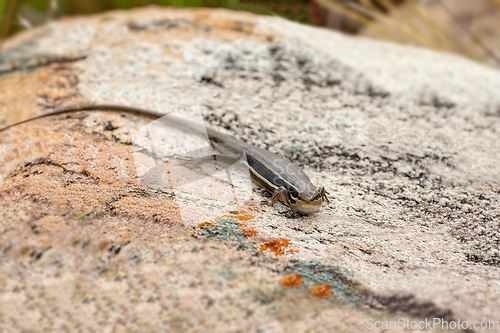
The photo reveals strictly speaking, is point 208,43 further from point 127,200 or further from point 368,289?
point 368,289

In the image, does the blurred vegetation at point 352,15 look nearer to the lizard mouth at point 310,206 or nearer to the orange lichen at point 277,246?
the lizard mouth at point 310,206

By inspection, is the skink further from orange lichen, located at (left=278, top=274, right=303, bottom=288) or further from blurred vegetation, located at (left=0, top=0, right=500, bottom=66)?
blurred vegetation, located at (left=0, top=0, right=500, bottom=66)

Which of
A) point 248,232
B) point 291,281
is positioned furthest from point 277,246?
point 291,281

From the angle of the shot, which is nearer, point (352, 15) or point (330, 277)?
point (330, 277)

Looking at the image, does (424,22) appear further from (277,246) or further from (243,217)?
(277,246)

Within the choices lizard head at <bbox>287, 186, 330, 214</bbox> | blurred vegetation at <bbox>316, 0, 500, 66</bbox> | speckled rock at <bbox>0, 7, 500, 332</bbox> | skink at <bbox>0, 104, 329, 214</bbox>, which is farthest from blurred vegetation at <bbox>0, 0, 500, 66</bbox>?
lizard head at <bbox>287, 186, 330, 214</bbox>

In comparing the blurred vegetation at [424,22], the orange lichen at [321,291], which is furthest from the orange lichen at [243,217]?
the blurred vegetation at [424,22]
